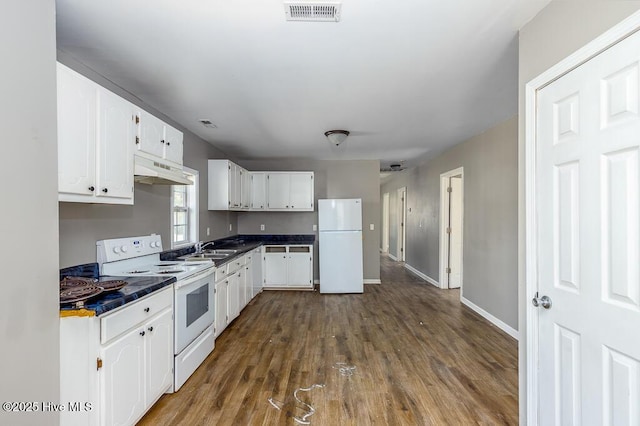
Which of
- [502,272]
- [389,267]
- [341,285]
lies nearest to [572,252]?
[502,272]

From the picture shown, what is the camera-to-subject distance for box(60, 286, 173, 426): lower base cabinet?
150 centimetres

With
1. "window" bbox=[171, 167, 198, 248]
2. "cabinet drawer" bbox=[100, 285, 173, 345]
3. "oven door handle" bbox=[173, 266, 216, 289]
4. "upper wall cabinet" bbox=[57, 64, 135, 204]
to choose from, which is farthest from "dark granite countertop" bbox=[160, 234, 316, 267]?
"upper wall cabinet" bbox=[57, 64, 135, 204]

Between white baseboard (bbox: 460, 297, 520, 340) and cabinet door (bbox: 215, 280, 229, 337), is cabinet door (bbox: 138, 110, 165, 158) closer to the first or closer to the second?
cabinet door (bbox: 215, 280, 229, 337)

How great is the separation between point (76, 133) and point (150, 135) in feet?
2.47

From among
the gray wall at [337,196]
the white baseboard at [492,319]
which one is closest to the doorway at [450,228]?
the white baseboard at [492,319]

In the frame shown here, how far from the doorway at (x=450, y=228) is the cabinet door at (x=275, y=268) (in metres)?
2.93

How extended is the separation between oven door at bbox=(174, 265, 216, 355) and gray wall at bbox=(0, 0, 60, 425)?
2.98ft

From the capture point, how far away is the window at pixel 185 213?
11.8ft

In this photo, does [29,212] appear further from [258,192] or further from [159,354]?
[258,192]

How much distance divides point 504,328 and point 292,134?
3603mm

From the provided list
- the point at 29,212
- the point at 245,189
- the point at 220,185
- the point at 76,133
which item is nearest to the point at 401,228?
the point at 245,189

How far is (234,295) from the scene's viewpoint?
3.77 meters

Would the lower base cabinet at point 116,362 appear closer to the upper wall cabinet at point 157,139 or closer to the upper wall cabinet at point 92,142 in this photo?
the upper wall cabinet at point 92,142

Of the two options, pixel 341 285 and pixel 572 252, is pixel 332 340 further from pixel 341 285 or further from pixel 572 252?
pixel 572 252
